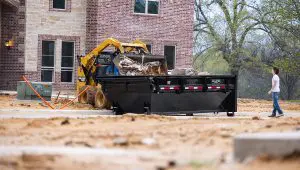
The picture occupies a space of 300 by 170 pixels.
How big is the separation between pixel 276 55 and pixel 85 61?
96.2ft

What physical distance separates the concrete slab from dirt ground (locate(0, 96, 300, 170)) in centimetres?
13

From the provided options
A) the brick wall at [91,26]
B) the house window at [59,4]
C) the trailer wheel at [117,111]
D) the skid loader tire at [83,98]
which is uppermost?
the house window at [59,4]

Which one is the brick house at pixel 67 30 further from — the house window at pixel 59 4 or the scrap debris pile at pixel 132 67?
the scrap debris pile at pixel 132 67

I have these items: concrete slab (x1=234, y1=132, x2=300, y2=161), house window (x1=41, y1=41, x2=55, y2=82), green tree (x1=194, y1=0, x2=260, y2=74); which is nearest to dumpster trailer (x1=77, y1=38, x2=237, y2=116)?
house window (x1=41, y1=41, x2=55, y2=82)

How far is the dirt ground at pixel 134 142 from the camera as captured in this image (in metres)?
A: 9.80

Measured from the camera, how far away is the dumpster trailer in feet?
73.0

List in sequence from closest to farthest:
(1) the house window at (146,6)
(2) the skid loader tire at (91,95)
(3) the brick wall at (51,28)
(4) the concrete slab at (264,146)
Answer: (4) the concrete slab at (264,146)
(2) the skid loader tire at (91,95)
(3) the brick wall at (51,28)
(1) the house window at (146,6)

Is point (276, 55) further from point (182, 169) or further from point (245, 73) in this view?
point (182, 169)

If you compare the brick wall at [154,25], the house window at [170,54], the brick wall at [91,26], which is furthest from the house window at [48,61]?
the house window at [170,54]

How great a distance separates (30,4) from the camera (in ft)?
125

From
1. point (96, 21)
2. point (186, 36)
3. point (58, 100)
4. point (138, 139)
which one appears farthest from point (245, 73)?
point (138, 139)

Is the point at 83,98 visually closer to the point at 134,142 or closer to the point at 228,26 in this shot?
the point at 134,142

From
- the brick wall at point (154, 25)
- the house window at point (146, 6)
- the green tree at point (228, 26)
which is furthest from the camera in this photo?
the green tree at point (228, 26)

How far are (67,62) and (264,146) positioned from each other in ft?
96.3
